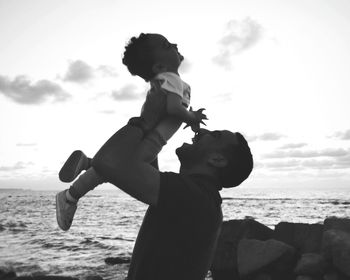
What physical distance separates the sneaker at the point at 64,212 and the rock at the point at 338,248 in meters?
6.61

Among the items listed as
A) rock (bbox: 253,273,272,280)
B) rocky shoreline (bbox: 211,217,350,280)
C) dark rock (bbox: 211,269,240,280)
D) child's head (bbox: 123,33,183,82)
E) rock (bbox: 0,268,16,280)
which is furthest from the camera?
dark rock (bbox: 211,269,240,280)

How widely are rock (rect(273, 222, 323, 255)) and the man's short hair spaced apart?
24.6 ft

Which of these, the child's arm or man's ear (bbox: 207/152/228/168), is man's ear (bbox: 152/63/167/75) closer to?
the child's arm

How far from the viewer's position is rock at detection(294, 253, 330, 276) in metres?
7.95

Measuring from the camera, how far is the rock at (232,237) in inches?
372

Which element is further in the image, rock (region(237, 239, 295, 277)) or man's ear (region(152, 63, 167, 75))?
rock (region(237, 239, 295, 277))

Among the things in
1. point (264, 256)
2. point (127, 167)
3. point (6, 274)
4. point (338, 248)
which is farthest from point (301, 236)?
point (127, 167)

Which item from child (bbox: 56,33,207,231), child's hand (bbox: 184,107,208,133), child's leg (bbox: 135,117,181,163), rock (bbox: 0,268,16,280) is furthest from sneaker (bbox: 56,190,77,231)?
rock (bbox: 0,268,16,280)

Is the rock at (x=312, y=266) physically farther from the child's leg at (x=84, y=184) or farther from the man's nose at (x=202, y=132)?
the man's nose at (x=202, y=132)

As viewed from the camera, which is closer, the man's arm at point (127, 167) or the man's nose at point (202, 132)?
the man's arm at point (127, 167)

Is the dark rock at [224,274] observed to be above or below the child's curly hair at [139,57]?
below

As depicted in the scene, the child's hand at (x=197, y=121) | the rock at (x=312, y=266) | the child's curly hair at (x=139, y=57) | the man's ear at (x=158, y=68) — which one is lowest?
the rock at (x=312, y=266)

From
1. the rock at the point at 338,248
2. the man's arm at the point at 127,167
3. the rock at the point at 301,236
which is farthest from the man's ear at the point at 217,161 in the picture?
the rock at the point at 301,236

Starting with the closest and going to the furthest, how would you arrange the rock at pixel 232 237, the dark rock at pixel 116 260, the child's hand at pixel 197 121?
1. the child's hand at pixel 197 121
2. the rock at pixel 232 237
3. the dark rock at pixel 116 260
